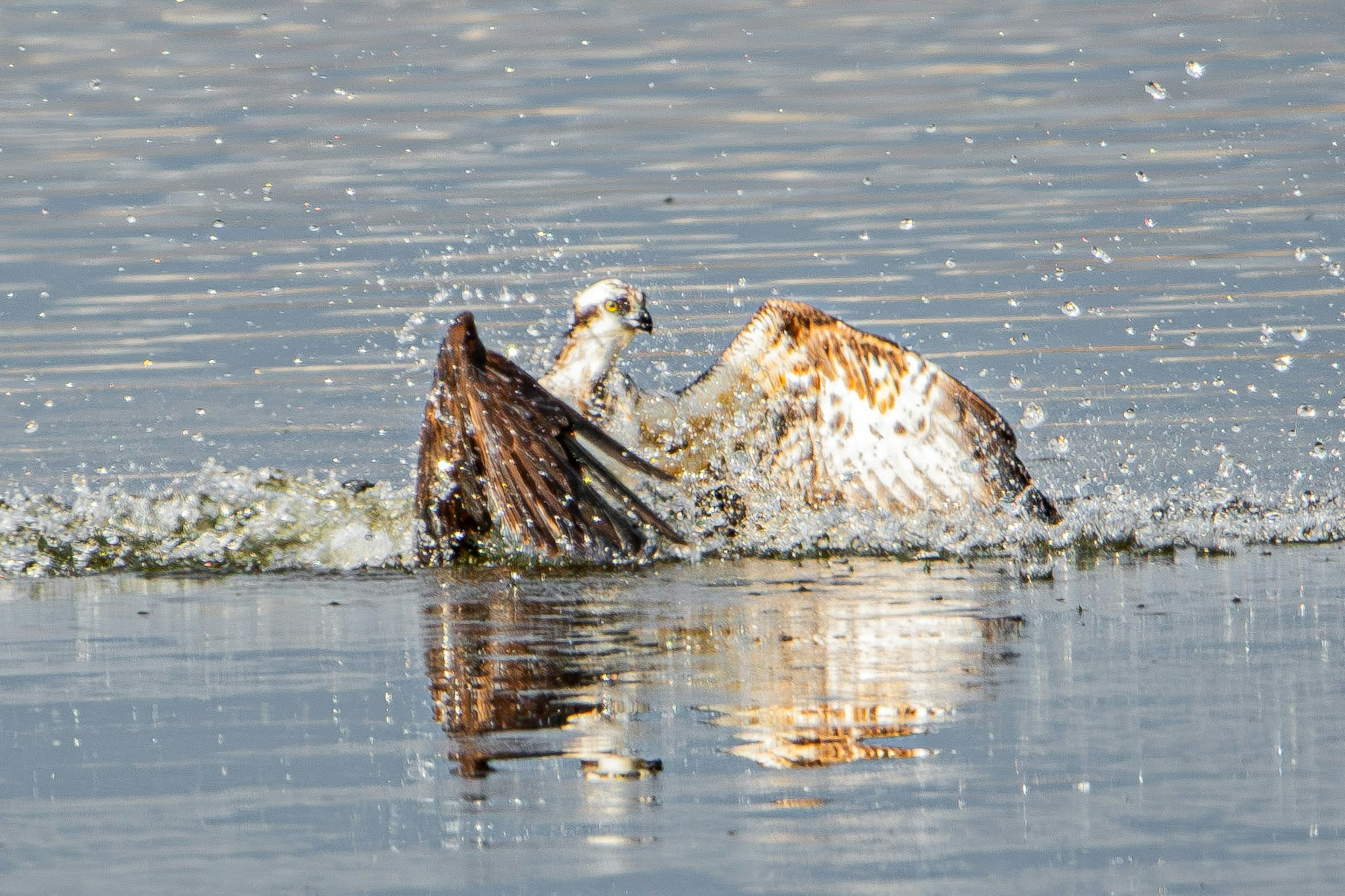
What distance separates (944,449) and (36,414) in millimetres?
4843

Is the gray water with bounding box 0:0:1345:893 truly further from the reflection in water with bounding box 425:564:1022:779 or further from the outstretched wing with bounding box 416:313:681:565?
the outstretched wing with bounding box 416:313:681:565

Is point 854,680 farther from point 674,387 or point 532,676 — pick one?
point 674,387

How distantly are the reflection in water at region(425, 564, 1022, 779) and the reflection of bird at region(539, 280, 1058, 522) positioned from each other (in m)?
0.85

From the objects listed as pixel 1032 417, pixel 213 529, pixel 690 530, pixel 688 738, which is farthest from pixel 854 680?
pixel 1032 417

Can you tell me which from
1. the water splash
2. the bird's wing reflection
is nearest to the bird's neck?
the water splash

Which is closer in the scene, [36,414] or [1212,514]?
[1212,514]

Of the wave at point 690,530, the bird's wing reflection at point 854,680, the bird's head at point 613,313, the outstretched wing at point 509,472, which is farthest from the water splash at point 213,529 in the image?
the bird's wing reflection at point 854,680

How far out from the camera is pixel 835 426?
32.2 ft

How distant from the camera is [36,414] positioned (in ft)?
40.7

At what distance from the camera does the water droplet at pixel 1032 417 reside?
11.7 m

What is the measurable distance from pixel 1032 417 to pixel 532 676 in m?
5.43

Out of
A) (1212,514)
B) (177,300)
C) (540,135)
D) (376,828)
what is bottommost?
(376,828)

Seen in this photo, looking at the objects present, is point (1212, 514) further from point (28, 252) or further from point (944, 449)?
point (28, 252)

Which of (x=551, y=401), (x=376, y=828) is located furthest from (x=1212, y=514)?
(x=376, y=828)
